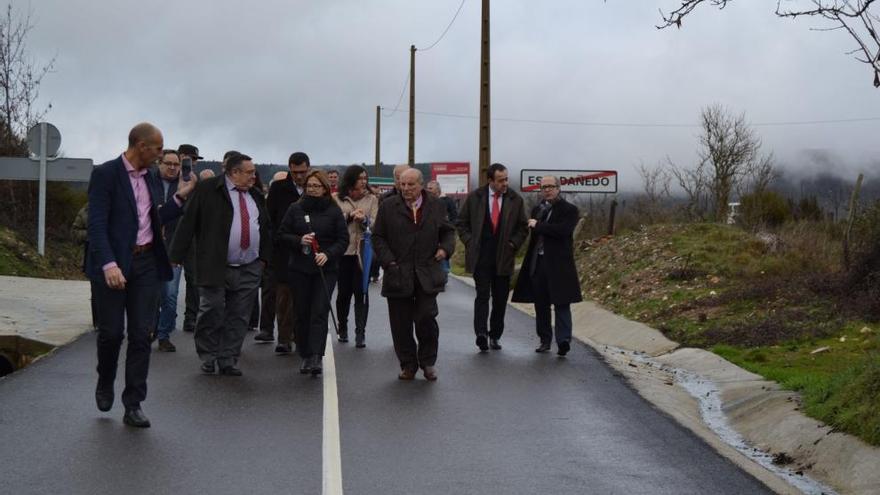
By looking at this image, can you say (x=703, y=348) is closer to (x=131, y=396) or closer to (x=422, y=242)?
(x=422, y=242)

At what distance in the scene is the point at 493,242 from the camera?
14.5 m

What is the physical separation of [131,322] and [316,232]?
3338 millimetres

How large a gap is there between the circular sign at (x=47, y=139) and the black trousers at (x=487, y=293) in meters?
13.0

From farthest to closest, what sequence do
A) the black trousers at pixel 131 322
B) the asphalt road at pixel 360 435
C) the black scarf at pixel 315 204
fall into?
the black scarf at pixel 315 204, the black trousers at pixel 131 322, the asphalt road at pixel 360 435

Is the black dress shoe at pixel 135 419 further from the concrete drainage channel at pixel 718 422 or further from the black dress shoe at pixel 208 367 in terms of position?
the concrete drainage channel at pixel 718 422

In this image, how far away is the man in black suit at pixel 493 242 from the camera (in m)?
14.4

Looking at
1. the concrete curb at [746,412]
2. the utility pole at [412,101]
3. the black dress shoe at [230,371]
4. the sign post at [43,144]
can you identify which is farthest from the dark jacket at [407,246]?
the utility pole at [412,101]

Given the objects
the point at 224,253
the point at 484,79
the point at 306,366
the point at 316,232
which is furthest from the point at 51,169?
the point at 306,366

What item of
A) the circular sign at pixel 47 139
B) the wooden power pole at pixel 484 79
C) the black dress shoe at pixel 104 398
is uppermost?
the wooden power pole at pixel 484 79

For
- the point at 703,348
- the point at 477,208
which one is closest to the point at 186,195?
the point at 477,208

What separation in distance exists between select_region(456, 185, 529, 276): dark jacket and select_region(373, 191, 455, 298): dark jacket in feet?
7.07

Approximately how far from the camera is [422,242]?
477 inches

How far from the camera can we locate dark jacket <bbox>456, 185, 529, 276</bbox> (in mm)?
14430

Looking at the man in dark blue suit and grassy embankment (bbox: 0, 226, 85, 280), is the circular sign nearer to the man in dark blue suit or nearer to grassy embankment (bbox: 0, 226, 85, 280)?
grassy embankment (bbox: 0, 226, 85, 280)
